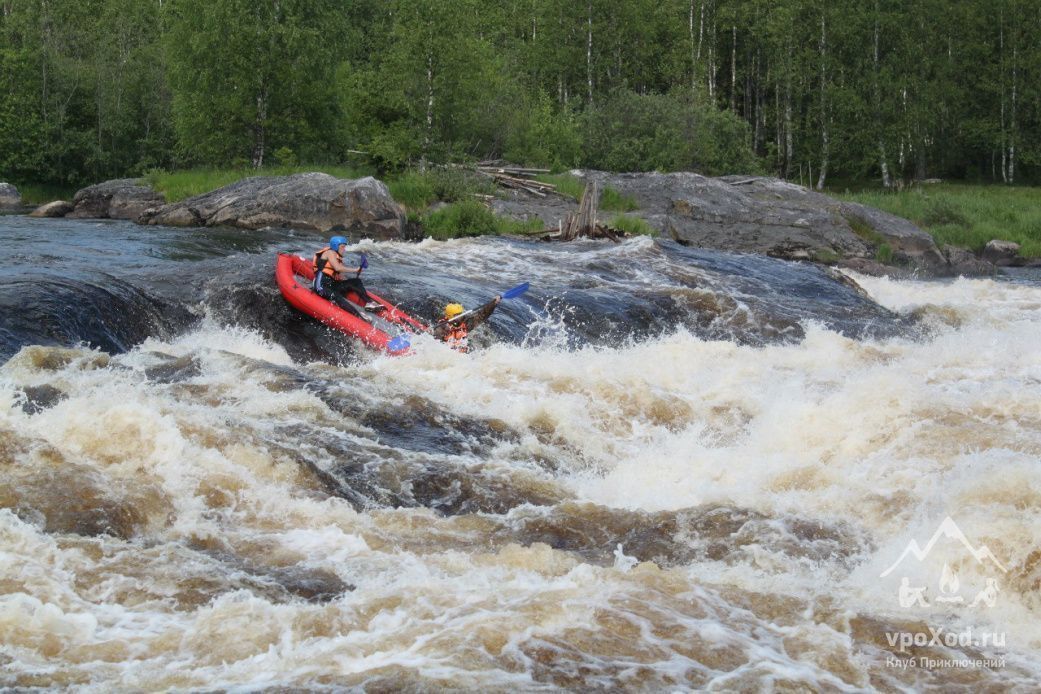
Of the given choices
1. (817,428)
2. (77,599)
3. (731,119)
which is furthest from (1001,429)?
(731,119)

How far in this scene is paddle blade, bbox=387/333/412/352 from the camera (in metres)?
10.6

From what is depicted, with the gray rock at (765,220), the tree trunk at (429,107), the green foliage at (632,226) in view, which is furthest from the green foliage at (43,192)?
the green foliage at (632,226)

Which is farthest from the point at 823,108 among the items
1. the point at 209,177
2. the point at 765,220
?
the point at 209,177

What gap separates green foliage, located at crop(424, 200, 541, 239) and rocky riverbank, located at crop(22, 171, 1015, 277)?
0.55m

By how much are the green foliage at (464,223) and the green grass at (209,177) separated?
481 centimetres

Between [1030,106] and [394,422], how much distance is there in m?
32.1

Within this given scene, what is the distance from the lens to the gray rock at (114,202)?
75.6ft

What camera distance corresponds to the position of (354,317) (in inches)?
453

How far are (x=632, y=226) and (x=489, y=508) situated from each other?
15.8 metres

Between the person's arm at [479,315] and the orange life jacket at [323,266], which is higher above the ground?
the orange life jacket at [323,266]

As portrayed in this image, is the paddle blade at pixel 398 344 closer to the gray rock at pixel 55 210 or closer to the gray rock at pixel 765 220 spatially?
the gray rock at pixel 765 220

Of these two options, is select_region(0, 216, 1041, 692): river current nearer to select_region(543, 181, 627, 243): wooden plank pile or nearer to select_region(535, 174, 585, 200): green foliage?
select_region(543, 181, 627, 243): wooden plank pile

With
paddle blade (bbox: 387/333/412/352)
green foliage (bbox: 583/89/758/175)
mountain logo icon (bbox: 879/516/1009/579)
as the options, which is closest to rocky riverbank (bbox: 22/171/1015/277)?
green foliage (bbox: 583/89/758/175)

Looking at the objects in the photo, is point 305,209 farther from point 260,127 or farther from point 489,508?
point 489,508
